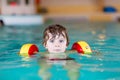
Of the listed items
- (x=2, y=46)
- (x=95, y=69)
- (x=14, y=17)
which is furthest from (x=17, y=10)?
(x=95, y=69)

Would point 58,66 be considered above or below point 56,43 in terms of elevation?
below

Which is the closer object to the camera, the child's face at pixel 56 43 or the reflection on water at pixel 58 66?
the reflection on water at pixel 58 66

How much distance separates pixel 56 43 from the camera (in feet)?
12.0

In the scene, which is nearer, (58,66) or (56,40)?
(58,66)

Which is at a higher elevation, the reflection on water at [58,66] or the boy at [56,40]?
the boy at [56,40]

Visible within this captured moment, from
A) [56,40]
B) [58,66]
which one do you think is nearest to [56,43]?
[56,40]

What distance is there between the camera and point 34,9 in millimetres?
12289

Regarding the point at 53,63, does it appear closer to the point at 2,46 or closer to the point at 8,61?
the point at 8,61

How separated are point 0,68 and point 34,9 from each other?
29.2 feet

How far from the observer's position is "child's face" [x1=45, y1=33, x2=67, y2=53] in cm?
365

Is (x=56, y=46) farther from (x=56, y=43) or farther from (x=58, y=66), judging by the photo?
(x=58, y=66)

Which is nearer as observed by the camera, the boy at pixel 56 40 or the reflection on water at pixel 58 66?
the reflection on water at pixel 58 66

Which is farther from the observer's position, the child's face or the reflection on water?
the child's face

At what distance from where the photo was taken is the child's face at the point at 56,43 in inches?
144
